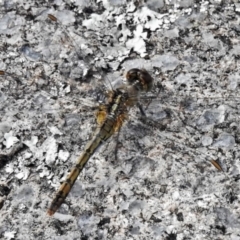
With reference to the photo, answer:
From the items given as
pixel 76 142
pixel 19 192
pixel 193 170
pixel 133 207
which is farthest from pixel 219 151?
pixel 19 192

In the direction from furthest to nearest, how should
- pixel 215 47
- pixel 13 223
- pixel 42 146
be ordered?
pixel 215 47 → pixel 42 146 → pixel 13 223

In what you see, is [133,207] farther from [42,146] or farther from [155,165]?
[42,146]

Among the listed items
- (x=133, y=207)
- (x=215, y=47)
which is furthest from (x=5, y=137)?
(x=215, y=47)

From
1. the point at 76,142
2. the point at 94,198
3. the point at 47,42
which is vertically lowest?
the point at 94,198

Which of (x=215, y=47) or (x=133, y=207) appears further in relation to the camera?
(x=215, y=47)

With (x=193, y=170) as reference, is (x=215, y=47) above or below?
above

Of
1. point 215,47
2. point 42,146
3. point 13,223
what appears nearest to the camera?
point 13,223
